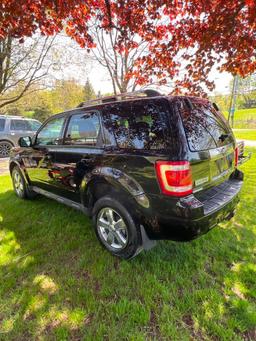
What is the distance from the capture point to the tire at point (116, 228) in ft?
8.04

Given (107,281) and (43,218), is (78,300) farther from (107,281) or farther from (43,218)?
(43,218)

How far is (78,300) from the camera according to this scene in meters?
2.13

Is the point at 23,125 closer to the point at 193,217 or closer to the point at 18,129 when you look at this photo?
the point at 18,129

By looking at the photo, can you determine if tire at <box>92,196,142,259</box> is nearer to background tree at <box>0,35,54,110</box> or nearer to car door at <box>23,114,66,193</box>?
car door at <box>23,114,66,193</box>

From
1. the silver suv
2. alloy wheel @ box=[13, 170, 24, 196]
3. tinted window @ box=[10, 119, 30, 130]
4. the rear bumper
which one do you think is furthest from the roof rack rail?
tinted window @ box=[10, 119, 30, 130]

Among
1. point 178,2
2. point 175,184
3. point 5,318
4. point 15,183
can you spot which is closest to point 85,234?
point 5,318

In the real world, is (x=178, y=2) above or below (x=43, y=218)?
above

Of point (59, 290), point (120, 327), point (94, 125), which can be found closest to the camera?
point (120, 327)

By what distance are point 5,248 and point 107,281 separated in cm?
161

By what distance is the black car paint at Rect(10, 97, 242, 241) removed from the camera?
2098 mm

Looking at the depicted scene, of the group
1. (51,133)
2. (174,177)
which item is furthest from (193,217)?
(51,133)

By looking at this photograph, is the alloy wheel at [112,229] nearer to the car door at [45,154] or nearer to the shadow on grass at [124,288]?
the shadow on grass at [124,288]

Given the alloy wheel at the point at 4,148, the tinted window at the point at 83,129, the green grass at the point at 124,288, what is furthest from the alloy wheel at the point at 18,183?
the alloy wheel at the point at 4,148

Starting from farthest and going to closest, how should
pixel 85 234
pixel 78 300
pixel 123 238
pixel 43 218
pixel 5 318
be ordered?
pixel 43 218, pixel 85 234, pixel 123 238, pixel 78 300, pixel 5 318
